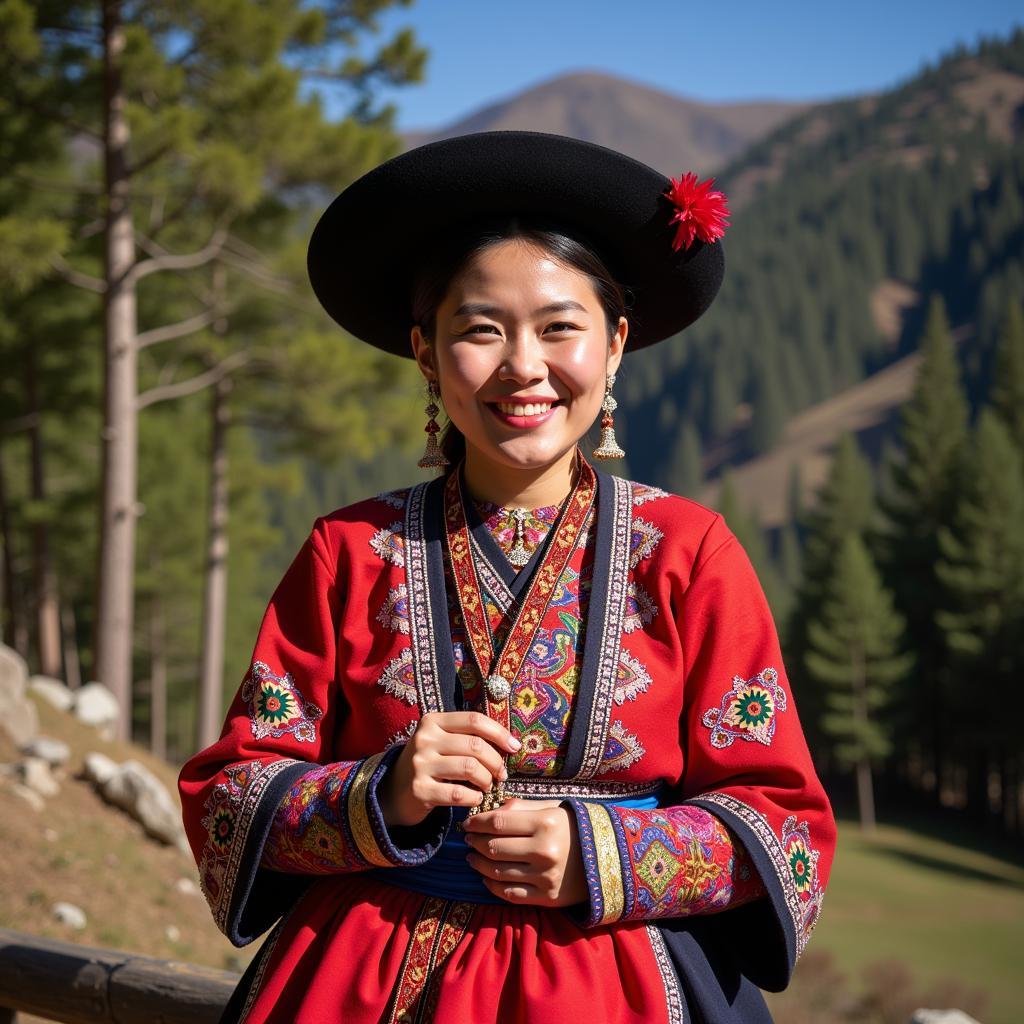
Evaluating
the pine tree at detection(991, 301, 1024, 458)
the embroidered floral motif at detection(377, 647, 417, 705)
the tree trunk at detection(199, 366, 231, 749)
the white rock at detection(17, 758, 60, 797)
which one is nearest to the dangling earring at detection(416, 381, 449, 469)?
the embroidered floral motif at detection(377, 647, 417, 705)

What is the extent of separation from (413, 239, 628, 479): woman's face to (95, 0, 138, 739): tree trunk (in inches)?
386

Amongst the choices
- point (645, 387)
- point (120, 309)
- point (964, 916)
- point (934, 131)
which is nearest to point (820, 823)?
point (120, 309)

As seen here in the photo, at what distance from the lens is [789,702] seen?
1847 mm

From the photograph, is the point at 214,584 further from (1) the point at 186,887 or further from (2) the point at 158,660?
(2) the point at 158,660

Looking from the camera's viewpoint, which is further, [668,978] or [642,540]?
[642,540]

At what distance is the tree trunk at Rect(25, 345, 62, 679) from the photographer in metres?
17.7

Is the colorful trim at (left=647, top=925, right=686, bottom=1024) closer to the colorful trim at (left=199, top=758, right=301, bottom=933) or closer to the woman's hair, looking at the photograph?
the colorful trim at (left=199, top=758, right=301, bottom=933)

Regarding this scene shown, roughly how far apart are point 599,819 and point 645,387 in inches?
5320

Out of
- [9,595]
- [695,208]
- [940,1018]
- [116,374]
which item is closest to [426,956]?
[695,208]

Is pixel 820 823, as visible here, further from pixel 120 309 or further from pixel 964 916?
pixel 964 916

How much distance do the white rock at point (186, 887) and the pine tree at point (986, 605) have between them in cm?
2854

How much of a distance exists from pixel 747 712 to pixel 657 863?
0.29 metres

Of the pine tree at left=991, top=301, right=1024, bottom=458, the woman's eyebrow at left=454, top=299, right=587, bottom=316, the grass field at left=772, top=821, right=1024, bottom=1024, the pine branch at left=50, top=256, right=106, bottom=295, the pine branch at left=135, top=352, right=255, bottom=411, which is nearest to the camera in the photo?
the woman's eyebrow at left=454, top=299, right=587, bottom=316

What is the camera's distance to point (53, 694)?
1029 cm
